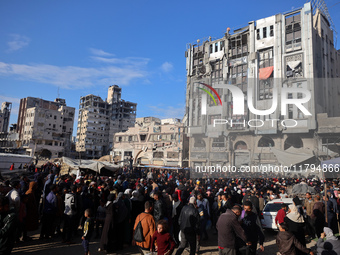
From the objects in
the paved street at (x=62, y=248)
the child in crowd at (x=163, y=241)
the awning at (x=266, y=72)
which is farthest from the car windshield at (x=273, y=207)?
the awning at (x=266, y=72)

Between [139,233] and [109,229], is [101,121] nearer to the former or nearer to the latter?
[109,229]

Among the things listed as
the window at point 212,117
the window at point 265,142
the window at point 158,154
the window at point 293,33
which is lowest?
the window at point 158,154

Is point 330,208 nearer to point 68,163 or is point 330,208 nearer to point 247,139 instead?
point 68,163

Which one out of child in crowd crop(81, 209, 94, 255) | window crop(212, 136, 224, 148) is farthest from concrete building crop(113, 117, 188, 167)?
child in crowd crop(81, 209, 94, 255)

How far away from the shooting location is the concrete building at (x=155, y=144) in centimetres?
4975

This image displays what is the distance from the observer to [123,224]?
6672 mm

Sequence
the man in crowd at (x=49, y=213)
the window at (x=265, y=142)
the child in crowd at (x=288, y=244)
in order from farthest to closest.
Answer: the window at (x=265, y=142) → the man in crowd at (x=49, y=213) → the child in crowd at (x=288, y=244)

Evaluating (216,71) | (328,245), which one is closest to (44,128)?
(216,71)

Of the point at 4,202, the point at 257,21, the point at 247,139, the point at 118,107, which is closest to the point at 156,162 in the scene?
the point at 247,139

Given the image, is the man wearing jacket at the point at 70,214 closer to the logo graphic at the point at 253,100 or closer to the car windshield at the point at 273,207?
the car windshield at the point at 273,207

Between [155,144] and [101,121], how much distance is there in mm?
36159

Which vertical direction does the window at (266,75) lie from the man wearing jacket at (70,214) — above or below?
above

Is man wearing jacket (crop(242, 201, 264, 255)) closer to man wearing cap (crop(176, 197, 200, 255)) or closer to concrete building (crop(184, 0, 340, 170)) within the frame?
man wearing cap (crop(176, 197, 200, 255))

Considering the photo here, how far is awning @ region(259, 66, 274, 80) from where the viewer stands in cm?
3856
